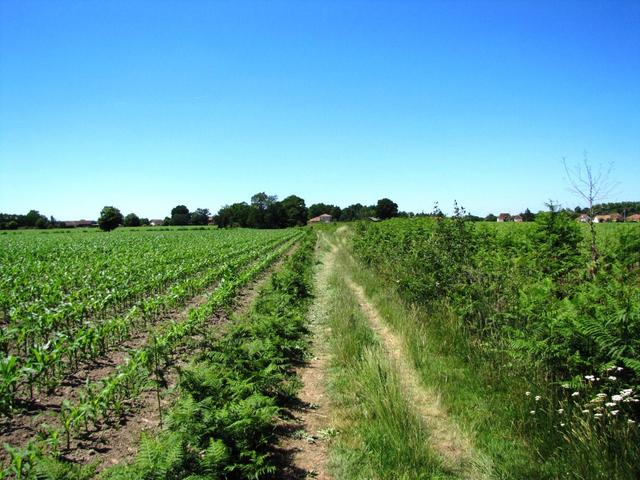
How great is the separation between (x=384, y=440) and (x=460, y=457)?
84 cm

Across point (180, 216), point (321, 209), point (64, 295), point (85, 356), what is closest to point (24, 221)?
point (180, 216)

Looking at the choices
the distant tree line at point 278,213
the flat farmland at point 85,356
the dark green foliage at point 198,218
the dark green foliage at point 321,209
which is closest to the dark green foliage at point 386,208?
the distant tree line at point 278,213

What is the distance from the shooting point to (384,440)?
180 inches

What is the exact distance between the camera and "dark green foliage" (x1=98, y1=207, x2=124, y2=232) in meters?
104

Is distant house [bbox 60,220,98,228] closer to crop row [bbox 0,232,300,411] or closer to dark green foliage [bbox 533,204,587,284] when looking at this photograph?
crop row [bbox 0,232,300,411]

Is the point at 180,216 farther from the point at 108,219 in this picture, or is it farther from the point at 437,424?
the point at 437,424

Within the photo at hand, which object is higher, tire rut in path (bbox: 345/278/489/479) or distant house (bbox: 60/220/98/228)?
distant house (bbox: 60/220/98/228)

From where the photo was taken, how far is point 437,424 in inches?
201

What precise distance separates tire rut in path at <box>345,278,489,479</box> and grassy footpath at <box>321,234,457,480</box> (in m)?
0.18

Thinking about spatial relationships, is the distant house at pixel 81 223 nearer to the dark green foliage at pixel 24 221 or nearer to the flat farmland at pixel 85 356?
the dark green foliage at pixel 24 221

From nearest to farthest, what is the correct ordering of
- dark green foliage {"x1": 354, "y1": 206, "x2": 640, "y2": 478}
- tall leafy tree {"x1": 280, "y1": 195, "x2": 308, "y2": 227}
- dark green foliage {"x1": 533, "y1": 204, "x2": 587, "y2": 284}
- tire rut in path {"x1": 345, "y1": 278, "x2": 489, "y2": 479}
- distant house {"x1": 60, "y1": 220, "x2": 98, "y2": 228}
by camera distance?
dark green foliage {"x1": 354, "y1": 206, "x2": 640, "y2": 478} < tire rut in path {"x1": 345, "y1": 278, "x2": 489, "y2": 479} < dark green foliage {"x1": 533, "y1": 204, "x2": 587, "y2": 284} < tall leafy tree {"x1": 280, "y1": 195, "x2": 308, "y2": 227} < distant house {"x1": 60, "y1": 220, "x2": 98, "y2": 228}

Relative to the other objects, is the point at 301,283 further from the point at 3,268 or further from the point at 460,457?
the point at 3,268

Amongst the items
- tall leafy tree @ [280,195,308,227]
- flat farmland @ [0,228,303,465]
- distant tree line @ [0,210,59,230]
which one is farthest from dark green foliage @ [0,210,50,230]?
flat farmland @ [0,228,303,465]

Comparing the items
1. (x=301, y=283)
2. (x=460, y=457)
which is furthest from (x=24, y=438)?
(x=301, y=283)
